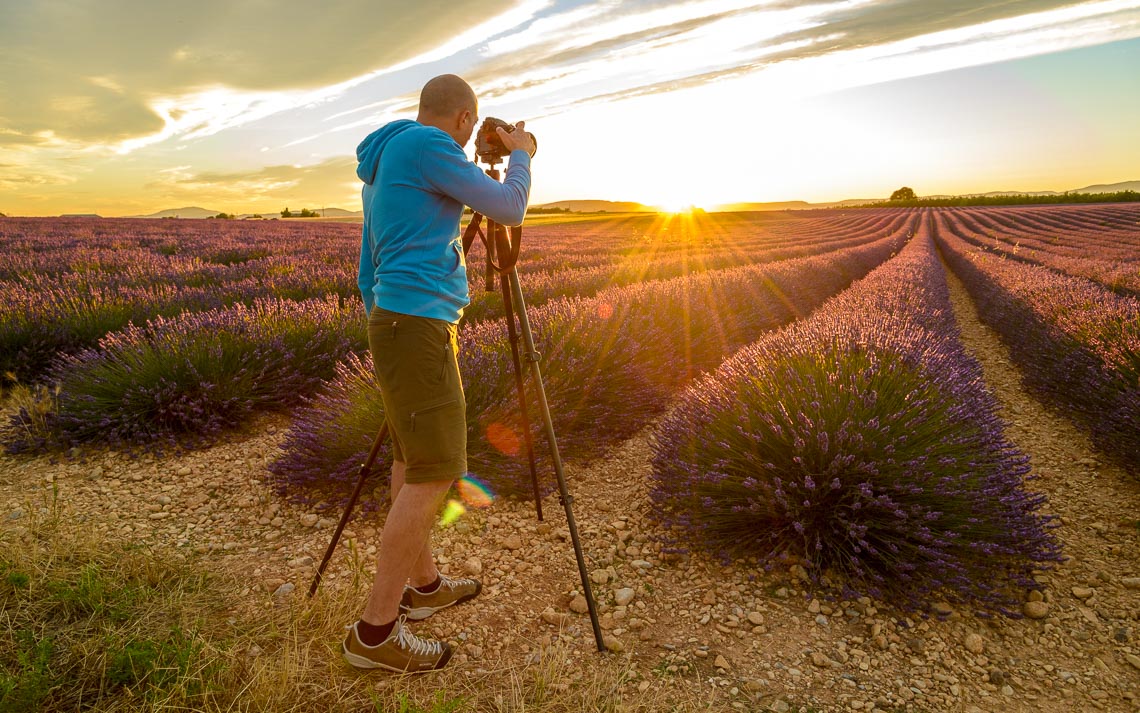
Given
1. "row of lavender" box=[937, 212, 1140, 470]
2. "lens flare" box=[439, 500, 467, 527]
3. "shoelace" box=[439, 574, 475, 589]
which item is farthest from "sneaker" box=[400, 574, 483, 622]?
"row of lavender" box=[937, 212, 1140, 470]

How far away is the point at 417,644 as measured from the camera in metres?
2.09

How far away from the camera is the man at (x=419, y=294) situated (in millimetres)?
1802

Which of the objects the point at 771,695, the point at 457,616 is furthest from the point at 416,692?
the point at 771,695

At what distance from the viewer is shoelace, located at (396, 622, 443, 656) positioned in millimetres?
2047

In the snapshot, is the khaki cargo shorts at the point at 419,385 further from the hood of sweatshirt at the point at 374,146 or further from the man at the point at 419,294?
the hood of sweatshirt at the point at 374,146

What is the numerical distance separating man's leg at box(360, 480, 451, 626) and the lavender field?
1.52 m

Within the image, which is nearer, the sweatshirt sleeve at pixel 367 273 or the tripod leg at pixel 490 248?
the sweatshirt sleeve at pixel 367 273

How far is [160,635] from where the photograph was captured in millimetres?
2041

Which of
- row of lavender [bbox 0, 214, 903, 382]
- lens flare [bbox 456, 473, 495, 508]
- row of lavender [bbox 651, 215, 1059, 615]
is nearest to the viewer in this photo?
row of lavender [bbox 651, 215, 1059, 615]

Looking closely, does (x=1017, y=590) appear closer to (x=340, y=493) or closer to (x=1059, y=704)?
(x=1059, y=704)

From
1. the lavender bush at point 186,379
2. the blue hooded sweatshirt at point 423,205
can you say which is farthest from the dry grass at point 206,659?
the lavender bush at point 186,379

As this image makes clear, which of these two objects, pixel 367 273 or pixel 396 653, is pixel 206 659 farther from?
pixel 367 273

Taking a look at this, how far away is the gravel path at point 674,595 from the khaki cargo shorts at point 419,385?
0.91m

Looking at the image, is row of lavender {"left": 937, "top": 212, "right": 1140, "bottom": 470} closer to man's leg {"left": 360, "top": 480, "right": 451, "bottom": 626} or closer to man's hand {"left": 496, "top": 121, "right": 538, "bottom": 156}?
man's hand {"left": 496, "top": 121, "right": 538, "bottom": 156}
